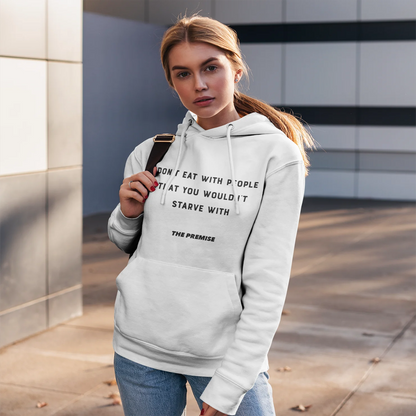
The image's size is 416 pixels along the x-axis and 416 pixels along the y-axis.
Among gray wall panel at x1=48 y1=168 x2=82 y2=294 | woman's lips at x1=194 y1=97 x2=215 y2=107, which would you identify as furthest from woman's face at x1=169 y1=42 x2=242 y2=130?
gray wall panel at x1=48 y1=168 x2=82 y2=294

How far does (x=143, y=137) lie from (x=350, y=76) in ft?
17.7

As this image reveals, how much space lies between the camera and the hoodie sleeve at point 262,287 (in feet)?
6.29

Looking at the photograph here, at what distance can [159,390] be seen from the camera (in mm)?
2139

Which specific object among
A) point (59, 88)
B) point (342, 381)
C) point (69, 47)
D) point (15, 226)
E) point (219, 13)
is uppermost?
point (219, 13)

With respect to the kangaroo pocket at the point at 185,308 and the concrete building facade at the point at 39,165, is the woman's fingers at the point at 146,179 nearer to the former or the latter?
the kangaroo pocket at the point at 185,308

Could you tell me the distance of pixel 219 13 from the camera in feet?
58.5

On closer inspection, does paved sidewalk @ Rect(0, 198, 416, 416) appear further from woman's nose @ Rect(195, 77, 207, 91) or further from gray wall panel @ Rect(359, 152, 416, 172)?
gray wall panel @ Rect(359, 152, 416, 172)

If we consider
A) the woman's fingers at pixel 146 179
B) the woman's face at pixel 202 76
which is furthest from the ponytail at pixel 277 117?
the woman's fingers at pixel 146 179

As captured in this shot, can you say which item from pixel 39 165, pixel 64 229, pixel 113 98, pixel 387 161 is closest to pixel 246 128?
pixel 39 165

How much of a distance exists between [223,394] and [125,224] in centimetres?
64

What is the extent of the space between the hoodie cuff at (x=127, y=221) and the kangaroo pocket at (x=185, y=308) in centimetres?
17

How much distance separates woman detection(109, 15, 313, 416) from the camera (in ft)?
6.36

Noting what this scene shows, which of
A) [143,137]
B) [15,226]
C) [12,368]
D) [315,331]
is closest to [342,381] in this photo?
[315,331]

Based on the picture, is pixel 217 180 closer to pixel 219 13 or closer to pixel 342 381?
pixel 342 381
